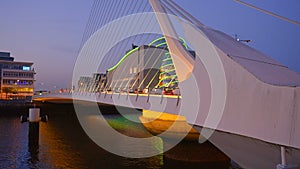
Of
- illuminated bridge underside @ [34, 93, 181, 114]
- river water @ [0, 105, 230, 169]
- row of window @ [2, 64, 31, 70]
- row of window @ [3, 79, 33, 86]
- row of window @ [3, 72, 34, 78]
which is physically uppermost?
row of window @ [2, 64, 31, 70]

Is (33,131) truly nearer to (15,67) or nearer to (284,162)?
(284,162)

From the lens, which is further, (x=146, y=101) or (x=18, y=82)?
(x=18, y=82)

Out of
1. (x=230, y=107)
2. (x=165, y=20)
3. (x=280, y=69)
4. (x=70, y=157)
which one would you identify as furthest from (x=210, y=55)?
(x=70, y=157)

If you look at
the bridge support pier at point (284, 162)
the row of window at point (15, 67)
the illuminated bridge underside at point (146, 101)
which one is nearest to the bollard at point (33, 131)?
the illuminated bridge underside at point (146, 101)

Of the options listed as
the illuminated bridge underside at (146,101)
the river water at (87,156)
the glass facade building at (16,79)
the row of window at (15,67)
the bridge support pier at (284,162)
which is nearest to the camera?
the bridge support pier at (284,162)

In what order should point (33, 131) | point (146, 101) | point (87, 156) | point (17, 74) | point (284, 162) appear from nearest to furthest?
1. point (284, 162)
2. point (146, 101)
3. point (87, 156)
4. point (33, 131)
5. point (17, 74)

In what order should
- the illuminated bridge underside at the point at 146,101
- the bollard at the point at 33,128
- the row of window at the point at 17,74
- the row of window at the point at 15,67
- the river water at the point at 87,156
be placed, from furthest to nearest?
the row of window at the point at 15,67 < the row of window at the point at 17,74 < the bollard at the point at 33,128 < the river water at the point at 87,156 < the illuminated bridge underside at the point at 146,101

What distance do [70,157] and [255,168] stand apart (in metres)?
10.8

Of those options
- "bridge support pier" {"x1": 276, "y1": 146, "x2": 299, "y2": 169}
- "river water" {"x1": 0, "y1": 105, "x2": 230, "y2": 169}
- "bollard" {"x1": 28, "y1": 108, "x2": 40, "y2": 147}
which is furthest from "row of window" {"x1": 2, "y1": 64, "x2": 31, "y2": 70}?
"bridge support pier" {"x1": 276, "y1": 146, "x2": 299, "y2": 169}

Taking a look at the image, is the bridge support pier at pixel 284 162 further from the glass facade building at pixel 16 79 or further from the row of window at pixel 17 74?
the row of window at pixel 17 74

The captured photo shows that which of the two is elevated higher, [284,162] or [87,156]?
[284,162]

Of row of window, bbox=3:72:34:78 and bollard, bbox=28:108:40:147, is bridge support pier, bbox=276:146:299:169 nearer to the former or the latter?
bollard, bbox=28:108:40:147

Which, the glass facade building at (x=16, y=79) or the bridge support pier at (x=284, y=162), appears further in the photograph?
the glass facade building at (x=16, y=79)

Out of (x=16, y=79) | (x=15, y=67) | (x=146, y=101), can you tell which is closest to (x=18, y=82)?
(x=16, y=79)
